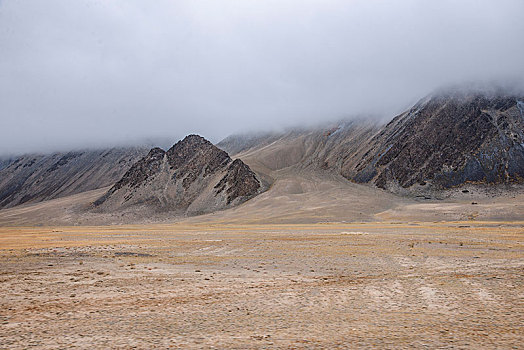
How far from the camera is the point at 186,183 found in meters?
133

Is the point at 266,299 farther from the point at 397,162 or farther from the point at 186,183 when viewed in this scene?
Answer: the point at 397,162

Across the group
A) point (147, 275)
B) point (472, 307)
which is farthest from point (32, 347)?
point (472, 307)

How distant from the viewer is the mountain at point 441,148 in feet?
375

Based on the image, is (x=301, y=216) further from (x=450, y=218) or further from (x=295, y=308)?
(x=295, y=308)

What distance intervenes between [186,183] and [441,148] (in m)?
89.8

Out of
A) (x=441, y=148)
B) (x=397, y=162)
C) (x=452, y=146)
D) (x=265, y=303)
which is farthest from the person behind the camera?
(x=397, y=162)

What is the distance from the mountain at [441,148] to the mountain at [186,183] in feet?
69.9

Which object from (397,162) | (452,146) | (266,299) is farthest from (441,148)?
(266,299)

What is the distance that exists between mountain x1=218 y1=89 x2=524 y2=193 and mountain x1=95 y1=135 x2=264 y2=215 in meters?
21.3

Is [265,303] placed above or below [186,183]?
above

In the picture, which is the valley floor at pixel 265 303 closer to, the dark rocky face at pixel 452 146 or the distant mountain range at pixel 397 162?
the distant mountain range at pixel 397 162

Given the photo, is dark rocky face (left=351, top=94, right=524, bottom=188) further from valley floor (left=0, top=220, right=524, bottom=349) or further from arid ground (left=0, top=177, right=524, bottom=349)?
valley floor (left=0, top=220, right=524, bottom=349)

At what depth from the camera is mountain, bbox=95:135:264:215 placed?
4695 inches

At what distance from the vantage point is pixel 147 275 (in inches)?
678
